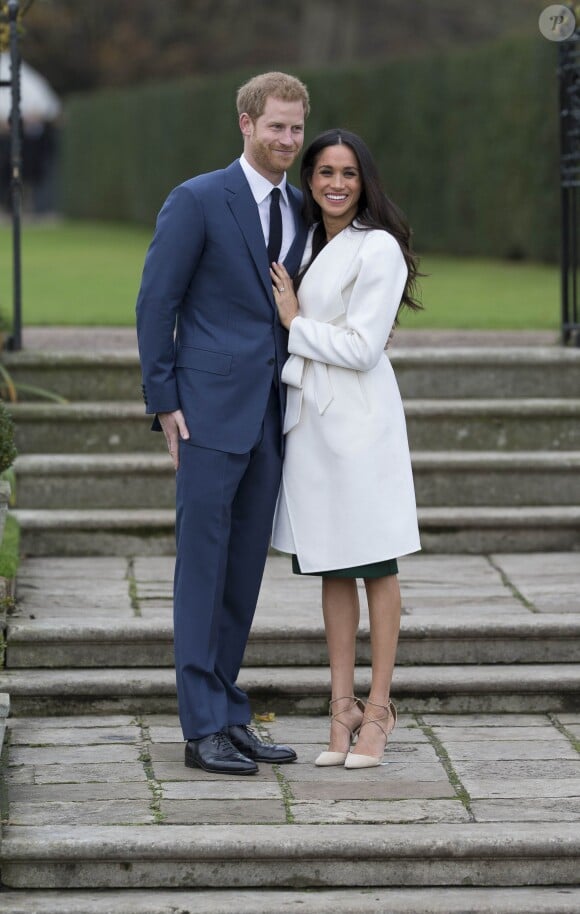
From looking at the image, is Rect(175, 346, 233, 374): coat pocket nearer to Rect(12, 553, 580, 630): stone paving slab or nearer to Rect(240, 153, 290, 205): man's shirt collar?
Rect(240, 153, 290, 205): man's shirt collar

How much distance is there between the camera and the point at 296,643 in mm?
5363

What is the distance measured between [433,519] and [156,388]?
243cm

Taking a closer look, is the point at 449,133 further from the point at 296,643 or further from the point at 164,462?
the point at 296,643

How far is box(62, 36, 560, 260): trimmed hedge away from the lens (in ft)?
48.1

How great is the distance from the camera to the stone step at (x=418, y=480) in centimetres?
683

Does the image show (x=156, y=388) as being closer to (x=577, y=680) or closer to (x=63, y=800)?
(x=63, y=800)

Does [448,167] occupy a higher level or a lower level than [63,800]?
higher

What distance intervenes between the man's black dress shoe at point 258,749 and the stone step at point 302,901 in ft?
2.03

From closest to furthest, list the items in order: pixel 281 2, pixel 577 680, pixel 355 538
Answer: pixel 355 538
pixel 577 680
pixel 281 2

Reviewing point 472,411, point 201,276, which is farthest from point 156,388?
point 472,411

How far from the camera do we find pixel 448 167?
54.6 ft

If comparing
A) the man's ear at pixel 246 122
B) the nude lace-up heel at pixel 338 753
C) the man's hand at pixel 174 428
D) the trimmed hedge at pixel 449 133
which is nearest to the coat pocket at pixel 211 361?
the man's hand at pixel 174 428

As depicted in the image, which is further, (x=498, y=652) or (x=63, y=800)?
(x=498, y=652)

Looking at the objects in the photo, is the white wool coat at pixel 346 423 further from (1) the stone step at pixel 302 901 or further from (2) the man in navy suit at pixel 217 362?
(1) the stone step at pixel 302 901
